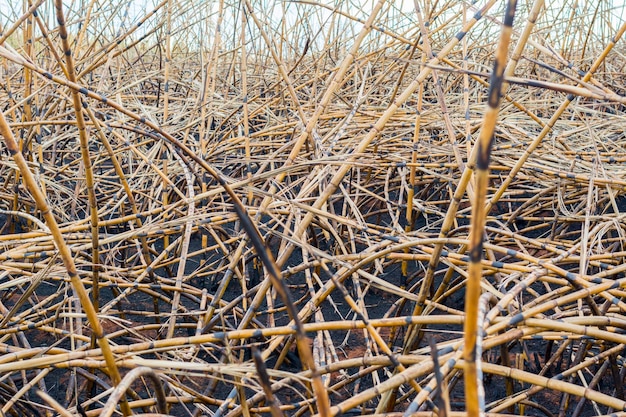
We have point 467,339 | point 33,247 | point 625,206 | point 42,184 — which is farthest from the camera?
point 625,206

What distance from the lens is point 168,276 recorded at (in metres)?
1.44

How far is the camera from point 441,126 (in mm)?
1726

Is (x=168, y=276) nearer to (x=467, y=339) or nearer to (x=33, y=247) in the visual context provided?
(x=33, y=247)

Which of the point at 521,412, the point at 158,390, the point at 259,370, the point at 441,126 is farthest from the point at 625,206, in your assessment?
the point at 259,370

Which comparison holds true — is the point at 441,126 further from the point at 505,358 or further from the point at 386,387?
the point at 386,387

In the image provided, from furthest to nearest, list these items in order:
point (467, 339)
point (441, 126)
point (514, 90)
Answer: point (514, 90), point (441, 126), point (467, 339)

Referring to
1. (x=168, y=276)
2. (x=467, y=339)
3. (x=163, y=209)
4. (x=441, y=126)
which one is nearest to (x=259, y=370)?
(x=467, y=339)

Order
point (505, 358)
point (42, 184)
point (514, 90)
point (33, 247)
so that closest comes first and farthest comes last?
point (505, 358)
point (33, 247)
point (42, 184)
point (514, 90)

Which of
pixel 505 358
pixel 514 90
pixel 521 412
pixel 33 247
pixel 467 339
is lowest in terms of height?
pixel 521 412

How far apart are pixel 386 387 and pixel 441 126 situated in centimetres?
125

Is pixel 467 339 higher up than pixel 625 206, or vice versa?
pixel 467 339

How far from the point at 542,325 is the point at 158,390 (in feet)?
1.24

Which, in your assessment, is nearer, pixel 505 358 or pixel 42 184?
pixel 505 358

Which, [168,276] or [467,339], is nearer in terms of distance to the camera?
[467,339]
